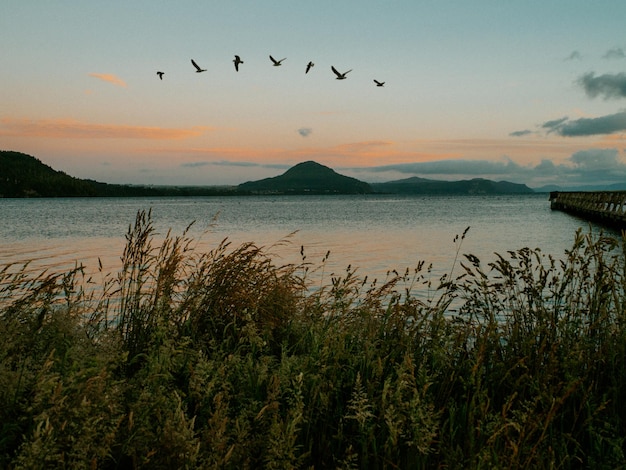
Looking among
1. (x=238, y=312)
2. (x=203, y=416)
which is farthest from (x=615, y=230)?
(x=203, y=416)

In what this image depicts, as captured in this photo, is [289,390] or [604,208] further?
[604,208]

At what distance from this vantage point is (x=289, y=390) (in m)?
3.85

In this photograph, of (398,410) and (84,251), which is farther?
(84,251)

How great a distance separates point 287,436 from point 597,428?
127 inches

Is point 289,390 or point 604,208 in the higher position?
point 289,390

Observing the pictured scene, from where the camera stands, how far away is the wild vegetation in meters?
3.42

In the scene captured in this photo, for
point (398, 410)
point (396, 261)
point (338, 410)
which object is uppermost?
point (398, 410)

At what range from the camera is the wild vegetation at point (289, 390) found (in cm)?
342

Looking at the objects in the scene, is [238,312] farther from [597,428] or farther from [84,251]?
[84,251]

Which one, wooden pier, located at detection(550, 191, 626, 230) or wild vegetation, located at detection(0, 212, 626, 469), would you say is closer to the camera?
wild vegetation, located at detection(0, 212, 626, 469)

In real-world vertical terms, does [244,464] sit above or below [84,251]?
above

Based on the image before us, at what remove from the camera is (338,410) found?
197 inches

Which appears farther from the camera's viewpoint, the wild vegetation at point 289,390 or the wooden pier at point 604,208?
the wooden pier at point 604,208

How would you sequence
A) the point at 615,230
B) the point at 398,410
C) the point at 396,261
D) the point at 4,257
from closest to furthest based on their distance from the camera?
the point at 398,410 < the point at 396,261 < the point at 4,257 < the point at 615,230
